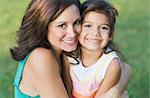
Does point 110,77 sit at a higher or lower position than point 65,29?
lower

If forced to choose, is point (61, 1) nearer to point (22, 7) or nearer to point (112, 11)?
point (112, 11)

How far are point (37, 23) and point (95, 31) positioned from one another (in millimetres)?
387

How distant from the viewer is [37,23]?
2609 mm

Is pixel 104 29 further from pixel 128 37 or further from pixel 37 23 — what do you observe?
pixel 128 37

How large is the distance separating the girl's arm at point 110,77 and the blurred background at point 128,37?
2705 millimetres

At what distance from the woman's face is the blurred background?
2.88 m

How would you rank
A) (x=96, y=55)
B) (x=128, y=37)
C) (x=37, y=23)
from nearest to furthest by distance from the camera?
1. (x=37, y=23)
2. (x=96, y=55)
3. (x=128, y=37)

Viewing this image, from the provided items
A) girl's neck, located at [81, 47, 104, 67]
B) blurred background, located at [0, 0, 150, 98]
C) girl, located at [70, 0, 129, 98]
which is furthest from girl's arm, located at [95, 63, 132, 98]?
blurred background, located at [0, 0, 150, 98]

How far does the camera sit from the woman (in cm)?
252

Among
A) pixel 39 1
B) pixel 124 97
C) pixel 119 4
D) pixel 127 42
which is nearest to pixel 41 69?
A: pixel 39 1

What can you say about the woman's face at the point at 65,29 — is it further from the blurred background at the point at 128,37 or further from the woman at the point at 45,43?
the blurred background at the point at 128,37

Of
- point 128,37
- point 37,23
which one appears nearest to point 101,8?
point 37,23

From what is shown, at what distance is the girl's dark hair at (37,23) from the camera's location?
8.32 feet

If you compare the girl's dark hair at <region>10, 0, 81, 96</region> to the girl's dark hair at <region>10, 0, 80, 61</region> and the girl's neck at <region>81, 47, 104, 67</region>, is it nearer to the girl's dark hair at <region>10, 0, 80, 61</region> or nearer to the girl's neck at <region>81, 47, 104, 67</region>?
the girl's dark hair at <region>10, 0, 80, 61</region>
